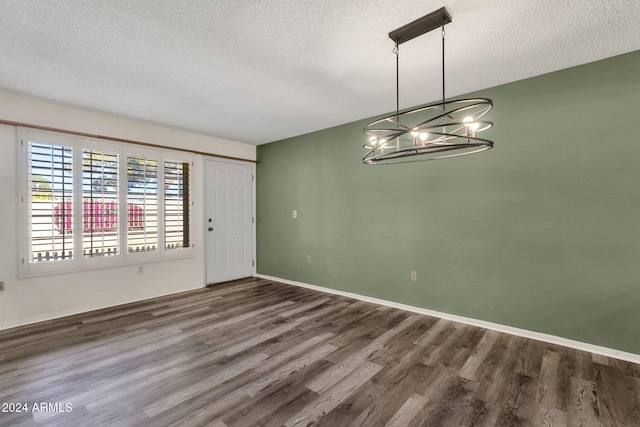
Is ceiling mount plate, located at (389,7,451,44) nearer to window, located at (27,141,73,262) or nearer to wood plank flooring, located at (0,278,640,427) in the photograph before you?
wood plank flooring, located at (0,278,640,427)

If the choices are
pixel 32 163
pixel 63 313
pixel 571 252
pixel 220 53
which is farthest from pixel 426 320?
pixel 32 163

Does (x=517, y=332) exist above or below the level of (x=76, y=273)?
below

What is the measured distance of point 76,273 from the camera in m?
3.73

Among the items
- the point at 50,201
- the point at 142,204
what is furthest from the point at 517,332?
the point at 50,201

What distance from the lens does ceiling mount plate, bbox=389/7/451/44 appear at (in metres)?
1.97

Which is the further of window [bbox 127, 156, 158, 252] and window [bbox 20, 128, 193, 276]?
window [bbox 127, 156, 158, 252]

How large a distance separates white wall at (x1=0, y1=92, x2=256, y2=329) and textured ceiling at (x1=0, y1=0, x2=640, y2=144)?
0.27 metres

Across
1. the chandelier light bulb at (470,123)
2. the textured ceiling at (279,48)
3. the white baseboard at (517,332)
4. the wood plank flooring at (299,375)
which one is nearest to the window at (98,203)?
the textured ceiling at (279,48)

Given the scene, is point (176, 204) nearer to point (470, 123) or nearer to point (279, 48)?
point (279, 48)

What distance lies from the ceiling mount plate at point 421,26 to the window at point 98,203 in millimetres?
3814

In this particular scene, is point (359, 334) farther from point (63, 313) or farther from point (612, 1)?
point (63, 313)

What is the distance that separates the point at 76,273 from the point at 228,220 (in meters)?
2.29

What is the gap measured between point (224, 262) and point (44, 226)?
2535mm

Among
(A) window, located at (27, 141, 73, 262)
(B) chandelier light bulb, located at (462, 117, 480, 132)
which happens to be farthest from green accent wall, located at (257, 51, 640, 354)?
(A) window, located at (27, 141, 73, 262)
